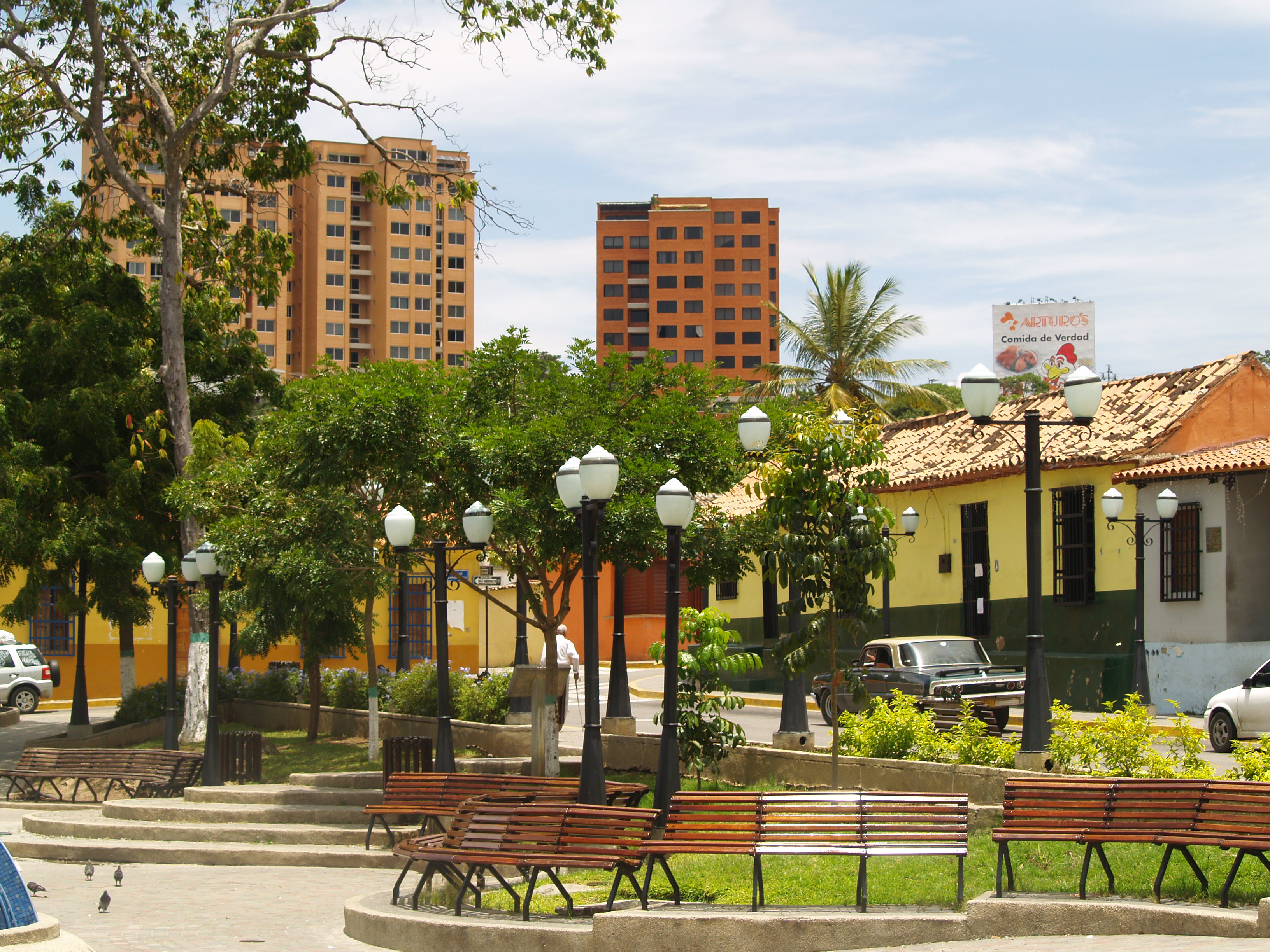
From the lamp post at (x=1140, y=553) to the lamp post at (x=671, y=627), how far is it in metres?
11.4

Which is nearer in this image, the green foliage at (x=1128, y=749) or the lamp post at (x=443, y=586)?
the green foliage at (x=1128, y=749)

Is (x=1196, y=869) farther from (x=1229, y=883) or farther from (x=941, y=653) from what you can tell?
(x=941, y=653)

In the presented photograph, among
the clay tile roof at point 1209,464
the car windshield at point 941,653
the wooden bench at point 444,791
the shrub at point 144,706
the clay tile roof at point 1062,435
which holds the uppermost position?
the clay tile roof at point 1062,435

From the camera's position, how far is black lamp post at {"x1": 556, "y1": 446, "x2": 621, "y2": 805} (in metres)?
12.5

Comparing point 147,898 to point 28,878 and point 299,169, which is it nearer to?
point 28,878

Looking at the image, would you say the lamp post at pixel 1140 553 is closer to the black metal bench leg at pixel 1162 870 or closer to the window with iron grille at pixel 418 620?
the black metal bench leg at pixel 1162 870

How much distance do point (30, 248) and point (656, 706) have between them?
54.4 ft

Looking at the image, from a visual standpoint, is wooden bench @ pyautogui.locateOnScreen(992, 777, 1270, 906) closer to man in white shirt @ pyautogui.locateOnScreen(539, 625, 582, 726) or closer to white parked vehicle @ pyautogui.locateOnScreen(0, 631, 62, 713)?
man in white shirt @ pyautogui.locateOnScreen(539, 625, 582, 726)

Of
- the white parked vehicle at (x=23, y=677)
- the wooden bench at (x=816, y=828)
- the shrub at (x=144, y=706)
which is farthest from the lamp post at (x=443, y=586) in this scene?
the white parked vehicle at (x=23, y=677)

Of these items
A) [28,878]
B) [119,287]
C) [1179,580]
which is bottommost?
[28,878]

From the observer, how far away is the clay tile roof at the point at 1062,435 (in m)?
25.1

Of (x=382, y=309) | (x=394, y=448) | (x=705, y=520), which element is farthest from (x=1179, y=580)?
(x=382, y=309)

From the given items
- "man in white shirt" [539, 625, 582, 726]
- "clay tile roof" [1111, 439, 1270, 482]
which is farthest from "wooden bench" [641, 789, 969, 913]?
"clay tile roof" [1111, 439, 1270, 482]

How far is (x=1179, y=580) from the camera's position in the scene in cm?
2419
